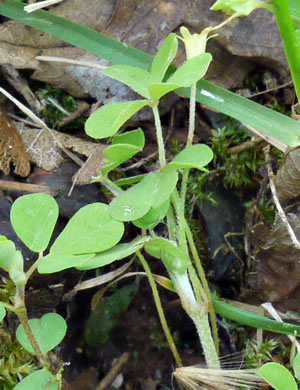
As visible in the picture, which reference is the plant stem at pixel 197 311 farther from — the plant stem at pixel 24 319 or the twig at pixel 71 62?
the twig at pixel 71 62

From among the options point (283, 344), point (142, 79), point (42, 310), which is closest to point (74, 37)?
point (142, 79)

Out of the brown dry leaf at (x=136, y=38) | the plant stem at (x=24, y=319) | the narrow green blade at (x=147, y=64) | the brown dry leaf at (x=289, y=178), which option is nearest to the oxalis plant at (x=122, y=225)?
the plant stem at (x=24, y=319)

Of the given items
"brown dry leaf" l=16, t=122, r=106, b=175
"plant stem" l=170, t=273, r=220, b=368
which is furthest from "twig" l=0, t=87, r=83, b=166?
"plant stem" l=170, t=273, r=220, b=368

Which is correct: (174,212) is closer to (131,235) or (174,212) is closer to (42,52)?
(131,235)

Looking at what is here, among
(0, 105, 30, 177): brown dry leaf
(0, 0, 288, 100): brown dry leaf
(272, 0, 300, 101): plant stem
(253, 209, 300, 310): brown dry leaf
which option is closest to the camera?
(272, 0, 300, 101): plant stem

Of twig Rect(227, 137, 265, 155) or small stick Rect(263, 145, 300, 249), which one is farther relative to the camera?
twig Rect(227, 137, 265, 155)

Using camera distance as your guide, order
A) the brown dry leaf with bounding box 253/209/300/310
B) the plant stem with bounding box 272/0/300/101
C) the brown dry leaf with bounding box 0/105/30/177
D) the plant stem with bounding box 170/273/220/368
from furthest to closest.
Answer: the brown dry leaf with bounding box 0/105/30/177 < the brown dry leaf with bounding box 253/209/300/310 < the plant stem with bounding box 170/273/220/368 < the plant stem with bounding box 272/0/300/101

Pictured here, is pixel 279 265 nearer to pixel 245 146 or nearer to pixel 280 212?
pixel 280 212

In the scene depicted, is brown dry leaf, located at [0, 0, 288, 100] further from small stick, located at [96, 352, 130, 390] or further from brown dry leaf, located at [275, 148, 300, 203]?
small stick, located at [96, 352, 130, 390]
